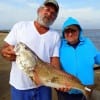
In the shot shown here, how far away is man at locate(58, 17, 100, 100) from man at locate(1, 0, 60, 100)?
0.32m

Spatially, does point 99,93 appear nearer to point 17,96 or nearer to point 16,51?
point 17,96

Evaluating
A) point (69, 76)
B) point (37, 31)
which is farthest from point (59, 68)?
point (37, 31)

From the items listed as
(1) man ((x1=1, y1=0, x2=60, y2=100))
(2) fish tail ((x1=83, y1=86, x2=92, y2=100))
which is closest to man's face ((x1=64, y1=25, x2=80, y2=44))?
(1) man ((x1=1, y1=0, x2=60, y2=100))

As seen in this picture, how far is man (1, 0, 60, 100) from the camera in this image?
5.86 meters

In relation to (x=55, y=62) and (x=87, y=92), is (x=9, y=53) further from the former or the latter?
(x=87, y=92)

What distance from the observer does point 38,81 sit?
5508 millimetres

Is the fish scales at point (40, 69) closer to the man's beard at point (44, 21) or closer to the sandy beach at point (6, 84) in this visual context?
the man's beard at point (44, 21)

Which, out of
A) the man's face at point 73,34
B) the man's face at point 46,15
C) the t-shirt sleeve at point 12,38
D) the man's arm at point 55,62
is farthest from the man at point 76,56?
the t-shirt sleeve at point 12,38

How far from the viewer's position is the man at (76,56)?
625 centimetres

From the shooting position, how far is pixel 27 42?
5.84 metres

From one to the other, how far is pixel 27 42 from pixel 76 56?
946 millimetres

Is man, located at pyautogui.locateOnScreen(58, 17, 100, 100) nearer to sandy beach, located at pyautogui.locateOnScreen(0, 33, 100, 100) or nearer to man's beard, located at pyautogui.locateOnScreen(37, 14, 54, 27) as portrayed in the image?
man's beard, located at pyautogui.locateOnScreen(37, 14, 54, 27)

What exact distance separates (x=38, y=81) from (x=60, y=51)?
1.01 meters

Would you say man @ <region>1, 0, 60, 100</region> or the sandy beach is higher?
man @ <region>1, 0, 60, 100</region>
